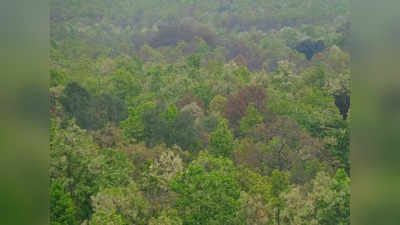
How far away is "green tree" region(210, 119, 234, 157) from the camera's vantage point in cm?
1474

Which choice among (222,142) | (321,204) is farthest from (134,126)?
(321,204)

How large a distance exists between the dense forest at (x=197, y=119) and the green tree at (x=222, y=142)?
0.14 ft

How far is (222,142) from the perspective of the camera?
49.0ft

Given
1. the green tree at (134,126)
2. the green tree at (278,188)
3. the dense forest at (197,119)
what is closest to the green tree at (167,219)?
the dense forest at (197,119)

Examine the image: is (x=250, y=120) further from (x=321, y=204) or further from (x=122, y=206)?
(x=122, y=206)

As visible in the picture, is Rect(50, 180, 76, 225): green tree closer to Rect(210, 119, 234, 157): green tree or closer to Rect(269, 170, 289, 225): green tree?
Rect(210, 119, 234, 157): green tree

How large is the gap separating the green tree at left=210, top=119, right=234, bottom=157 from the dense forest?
1.7 inches

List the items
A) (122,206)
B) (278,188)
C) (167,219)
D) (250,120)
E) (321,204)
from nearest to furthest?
(167,219), (122,206), (321,204), (278,188), (250,120)

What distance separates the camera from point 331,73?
62.7 feet

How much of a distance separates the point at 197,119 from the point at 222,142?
147 cm

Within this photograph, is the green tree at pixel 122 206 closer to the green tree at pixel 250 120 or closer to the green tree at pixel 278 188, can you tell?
the green tree at pixel 278 188

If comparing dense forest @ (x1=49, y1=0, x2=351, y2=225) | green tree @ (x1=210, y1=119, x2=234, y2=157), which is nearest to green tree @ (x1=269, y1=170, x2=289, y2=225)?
dense forest @ (x1=49, y1=0, x2=351, y2=225)
